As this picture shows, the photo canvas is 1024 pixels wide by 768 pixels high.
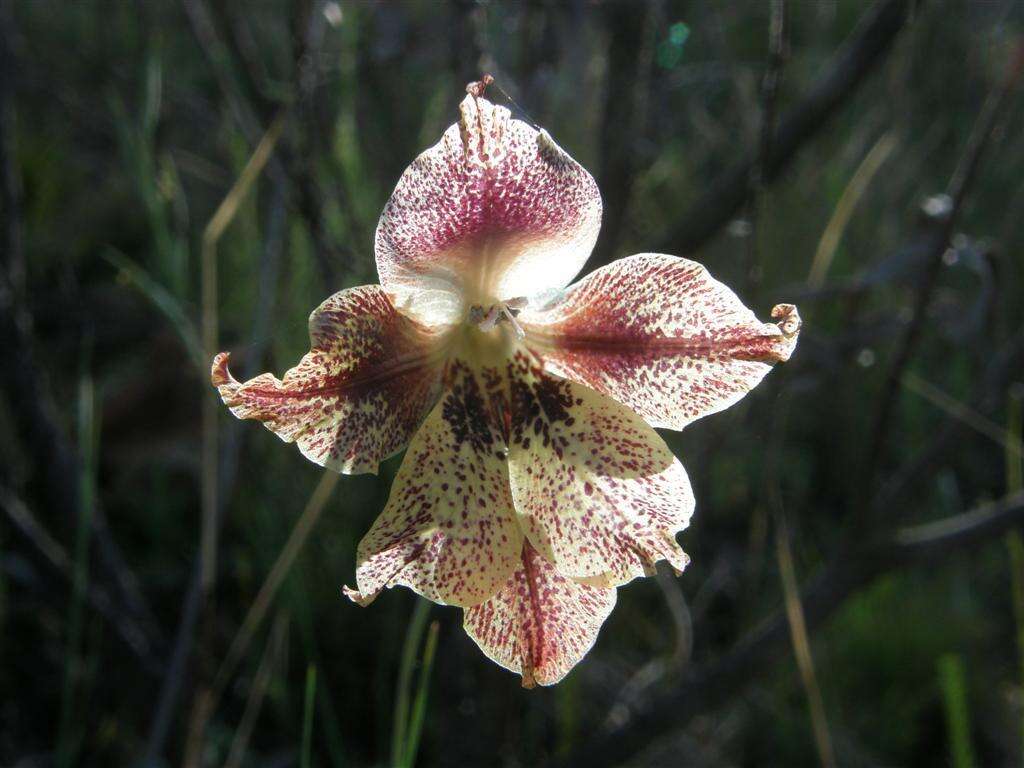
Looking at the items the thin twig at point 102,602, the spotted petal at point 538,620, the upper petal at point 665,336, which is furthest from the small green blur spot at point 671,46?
the thin twig at point 102,602

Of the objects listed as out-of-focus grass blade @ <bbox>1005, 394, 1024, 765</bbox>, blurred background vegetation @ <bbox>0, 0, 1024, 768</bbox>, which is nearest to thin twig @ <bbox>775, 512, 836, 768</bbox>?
blurred background vegetation @ <bbox>0, 0, 1024, 768</bbox>

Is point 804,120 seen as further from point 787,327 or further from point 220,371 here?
point 220,371

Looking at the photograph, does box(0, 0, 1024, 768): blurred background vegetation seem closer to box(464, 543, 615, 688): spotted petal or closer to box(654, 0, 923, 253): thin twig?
box(654, 0, 923, 253): thin twig

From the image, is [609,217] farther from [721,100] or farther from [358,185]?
[721,100]

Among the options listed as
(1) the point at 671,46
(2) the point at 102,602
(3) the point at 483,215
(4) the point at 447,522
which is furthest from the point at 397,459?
(1) the point at 671,46

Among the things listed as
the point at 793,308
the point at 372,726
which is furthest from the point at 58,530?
the point at 793,308
